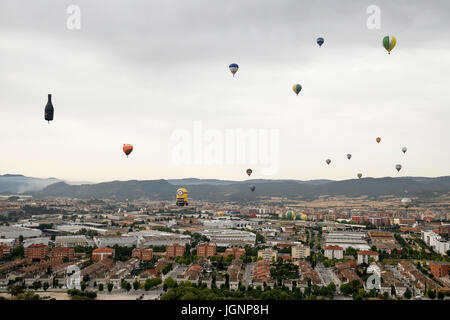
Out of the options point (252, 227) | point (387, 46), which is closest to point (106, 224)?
point (252, 227)

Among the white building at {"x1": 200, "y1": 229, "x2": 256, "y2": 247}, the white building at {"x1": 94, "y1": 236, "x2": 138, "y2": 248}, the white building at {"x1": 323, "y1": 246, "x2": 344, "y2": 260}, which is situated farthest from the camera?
the white building at {"x1": 200, "y1": 229, "x2": 256, "y2": 247}

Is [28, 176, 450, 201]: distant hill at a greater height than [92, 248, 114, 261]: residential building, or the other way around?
[28, 176, 450, 201]: distant hill

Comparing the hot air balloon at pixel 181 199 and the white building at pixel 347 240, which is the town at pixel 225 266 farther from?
the hot air balloon at pixel 181 199

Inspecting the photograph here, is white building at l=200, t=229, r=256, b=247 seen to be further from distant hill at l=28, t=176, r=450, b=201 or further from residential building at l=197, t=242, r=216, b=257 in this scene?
distant hill at l=28, t=176, r=450, b=201

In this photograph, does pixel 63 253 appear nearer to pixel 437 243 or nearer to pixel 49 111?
pixel 49 111

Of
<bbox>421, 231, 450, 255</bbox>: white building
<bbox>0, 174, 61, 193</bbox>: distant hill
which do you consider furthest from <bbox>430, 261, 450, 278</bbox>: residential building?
<bbox>0, 174, 61, 193</bbox>: distant hill

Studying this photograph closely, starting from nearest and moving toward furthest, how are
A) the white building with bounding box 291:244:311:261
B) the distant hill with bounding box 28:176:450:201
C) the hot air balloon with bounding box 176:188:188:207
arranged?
the hot air balloon with bounding box 176:188:188:207, the white building with bounding box 291:244:311:261, the distant hill with bounding box 28:176:450:201

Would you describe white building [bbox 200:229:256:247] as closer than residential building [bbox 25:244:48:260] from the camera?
No

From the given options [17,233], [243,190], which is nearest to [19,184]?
[243,190]
